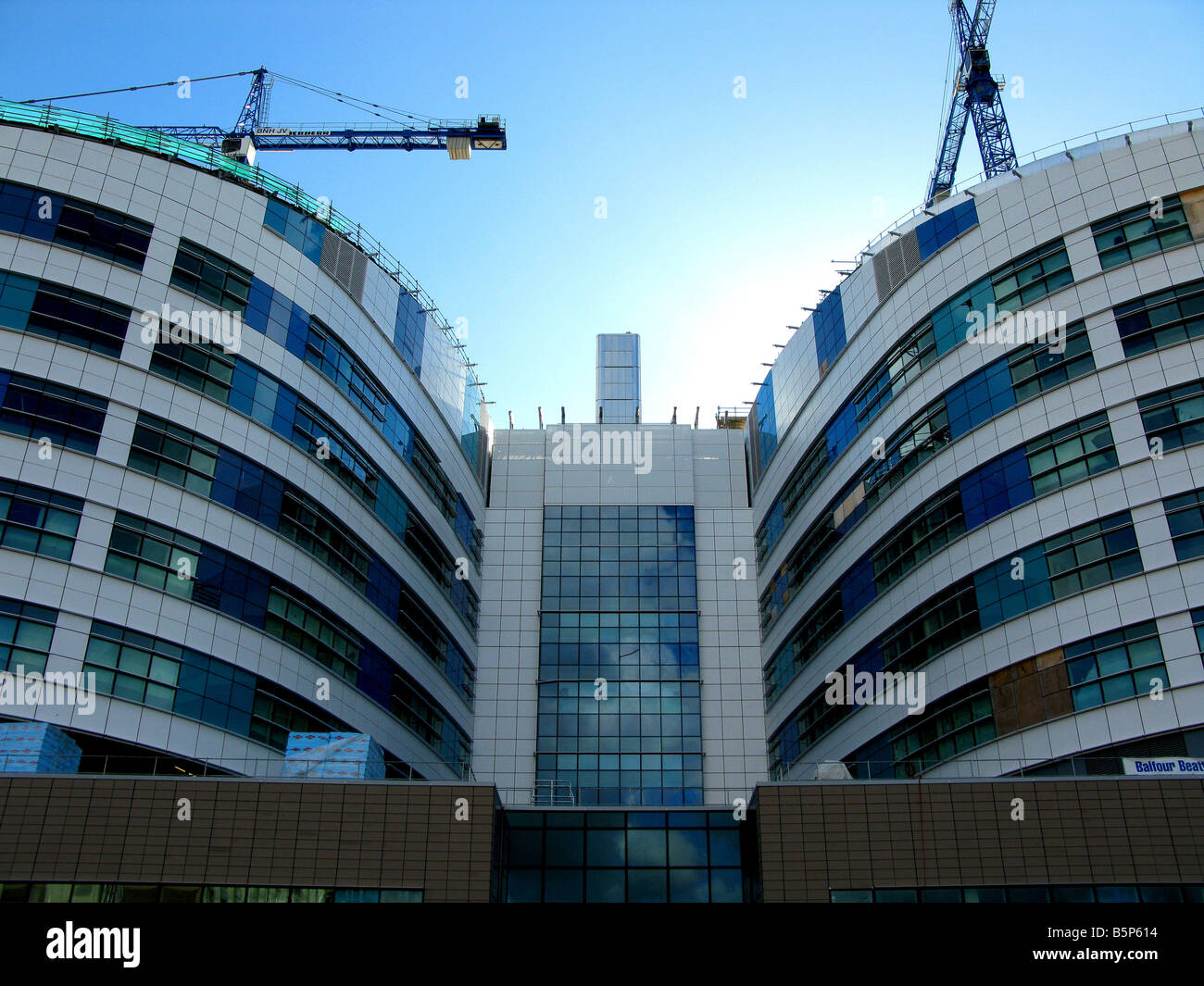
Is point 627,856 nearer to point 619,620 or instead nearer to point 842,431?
point 842,431

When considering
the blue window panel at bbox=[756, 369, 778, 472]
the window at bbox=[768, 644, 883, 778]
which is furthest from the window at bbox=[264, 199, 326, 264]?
the window at bbox=[768, 644, 883, 778]

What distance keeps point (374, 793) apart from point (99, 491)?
15058 millimetres

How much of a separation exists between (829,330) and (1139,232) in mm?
18220

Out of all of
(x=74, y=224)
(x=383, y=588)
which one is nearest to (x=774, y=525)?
(x=383, y=588)

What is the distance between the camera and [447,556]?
2415 inches

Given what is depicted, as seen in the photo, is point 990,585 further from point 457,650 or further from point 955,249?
point 457,650

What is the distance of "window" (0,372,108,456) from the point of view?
38625 mm

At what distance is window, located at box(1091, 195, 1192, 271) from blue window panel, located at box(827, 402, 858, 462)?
14.2 m

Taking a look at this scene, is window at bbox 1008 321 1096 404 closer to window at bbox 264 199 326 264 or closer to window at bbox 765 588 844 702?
window at bbox 765 588 844 702

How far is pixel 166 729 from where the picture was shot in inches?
1489

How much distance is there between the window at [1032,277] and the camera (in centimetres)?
4444

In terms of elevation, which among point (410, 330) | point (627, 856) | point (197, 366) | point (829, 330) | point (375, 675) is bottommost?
point (627, 856)

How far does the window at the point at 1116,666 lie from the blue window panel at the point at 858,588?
12.3 meters

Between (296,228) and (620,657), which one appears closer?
(296,228)
